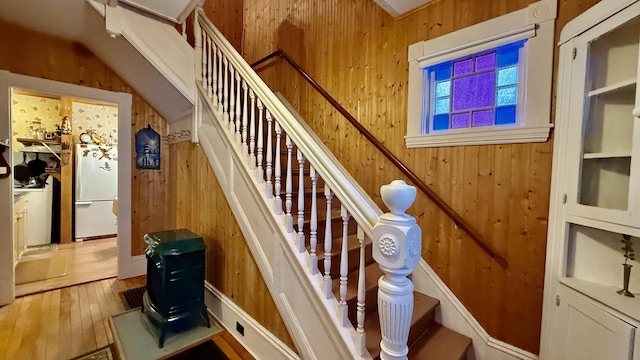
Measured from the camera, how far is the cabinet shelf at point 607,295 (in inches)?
46.1

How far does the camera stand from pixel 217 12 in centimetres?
356

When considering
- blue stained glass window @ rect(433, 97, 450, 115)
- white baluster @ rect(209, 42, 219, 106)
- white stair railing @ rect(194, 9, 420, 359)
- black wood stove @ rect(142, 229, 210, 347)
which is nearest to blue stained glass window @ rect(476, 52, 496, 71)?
blue stained glass window @ rect(433, 97, 450, 115)

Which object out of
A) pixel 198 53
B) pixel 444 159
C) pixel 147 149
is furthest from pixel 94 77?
pixel 444 159

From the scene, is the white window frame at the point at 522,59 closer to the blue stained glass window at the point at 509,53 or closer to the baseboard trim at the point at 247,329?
the blue stained glass window at the point at 509,53

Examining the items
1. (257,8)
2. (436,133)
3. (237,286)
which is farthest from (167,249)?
(257,8)

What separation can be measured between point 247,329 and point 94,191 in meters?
4.93

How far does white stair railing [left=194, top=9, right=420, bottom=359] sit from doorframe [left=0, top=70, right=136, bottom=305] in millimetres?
1380

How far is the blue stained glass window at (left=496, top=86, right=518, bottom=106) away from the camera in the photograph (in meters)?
1.81

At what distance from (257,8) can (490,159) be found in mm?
3678

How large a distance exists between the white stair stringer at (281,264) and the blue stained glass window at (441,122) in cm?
151

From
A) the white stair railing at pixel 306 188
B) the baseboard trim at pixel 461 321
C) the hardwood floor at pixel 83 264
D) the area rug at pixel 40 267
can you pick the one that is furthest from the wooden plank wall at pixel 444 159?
the area rug at pixel 40 267

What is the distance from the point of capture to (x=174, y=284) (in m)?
2.00

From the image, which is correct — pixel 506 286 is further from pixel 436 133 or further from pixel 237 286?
pixel 237 286

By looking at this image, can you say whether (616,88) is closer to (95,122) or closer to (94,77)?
(94,77)
